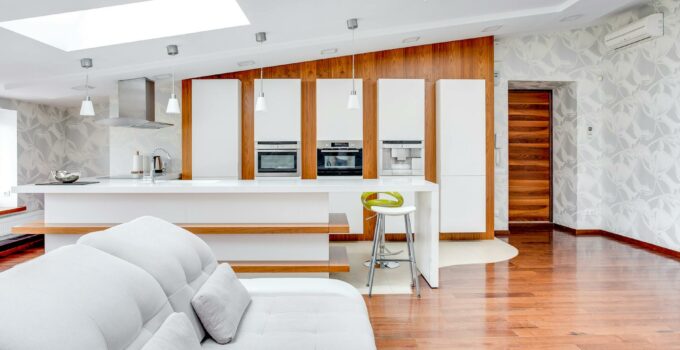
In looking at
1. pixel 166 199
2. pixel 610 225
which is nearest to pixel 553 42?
pixel 610 225

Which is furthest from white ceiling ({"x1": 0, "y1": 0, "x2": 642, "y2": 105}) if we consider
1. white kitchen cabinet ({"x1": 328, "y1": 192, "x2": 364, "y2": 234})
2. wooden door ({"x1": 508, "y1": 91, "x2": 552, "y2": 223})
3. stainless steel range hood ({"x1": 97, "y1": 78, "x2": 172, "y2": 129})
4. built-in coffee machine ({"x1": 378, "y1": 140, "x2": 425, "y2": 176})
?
white kitchen cabinet ({"x1": 328, "y1": 192, "x2": 364, "y2": 234})

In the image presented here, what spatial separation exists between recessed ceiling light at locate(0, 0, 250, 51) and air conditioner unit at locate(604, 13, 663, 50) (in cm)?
467

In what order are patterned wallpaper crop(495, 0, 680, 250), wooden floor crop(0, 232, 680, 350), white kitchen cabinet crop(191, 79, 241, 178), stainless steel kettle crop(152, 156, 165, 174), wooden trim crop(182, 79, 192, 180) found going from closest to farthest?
wooden floor crop(0, 232, 680, 350) → patterned wallpaper crop(495, 0, 680, 250) → white kitchen cabinet crop(191, 79, 241, 178) → wooden trim crop(182, 79, 192, 180) → stainless steel kettle crop(152, 156, 165, 174)

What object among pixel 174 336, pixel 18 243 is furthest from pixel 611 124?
pixel 18 243

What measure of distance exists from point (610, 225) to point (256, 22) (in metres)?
5.57

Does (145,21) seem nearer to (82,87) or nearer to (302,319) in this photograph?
(82,87)

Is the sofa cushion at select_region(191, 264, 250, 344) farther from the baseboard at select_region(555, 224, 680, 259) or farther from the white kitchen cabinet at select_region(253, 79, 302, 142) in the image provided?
the baseboard at select_region(555, 224, 680, 259)

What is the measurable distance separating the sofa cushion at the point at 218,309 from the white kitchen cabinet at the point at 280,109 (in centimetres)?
399

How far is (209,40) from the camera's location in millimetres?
4375

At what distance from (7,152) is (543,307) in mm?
7110

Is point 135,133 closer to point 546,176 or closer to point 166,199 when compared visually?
point 166,199

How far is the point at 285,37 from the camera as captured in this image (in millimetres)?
4707

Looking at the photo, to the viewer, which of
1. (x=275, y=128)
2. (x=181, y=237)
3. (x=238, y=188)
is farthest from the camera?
(x=275, y=128)

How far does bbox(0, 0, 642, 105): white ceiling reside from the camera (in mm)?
3998
